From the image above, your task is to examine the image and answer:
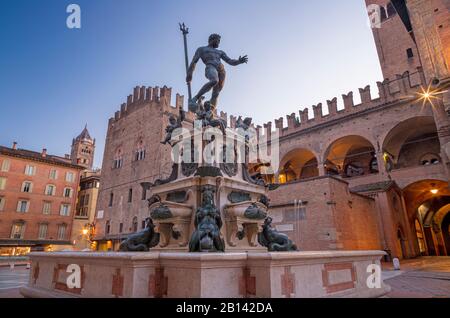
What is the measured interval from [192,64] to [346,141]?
21.4 metres

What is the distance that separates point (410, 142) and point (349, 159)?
20.0 feet

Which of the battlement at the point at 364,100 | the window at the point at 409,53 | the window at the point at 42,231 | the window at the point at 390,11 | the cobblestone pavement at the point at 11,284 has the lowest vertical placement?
the cobblestone pavement at the point at 11,284

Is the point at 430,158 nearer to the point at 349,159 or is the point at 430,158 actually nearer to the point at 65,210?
the point at 349,159

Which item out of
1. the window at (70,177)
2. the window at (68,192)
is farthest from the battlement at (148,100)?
the window at (68,192)

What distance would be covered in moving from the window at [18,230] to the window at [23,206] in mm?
1562

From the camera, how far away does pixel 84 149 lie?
74812 millimetres

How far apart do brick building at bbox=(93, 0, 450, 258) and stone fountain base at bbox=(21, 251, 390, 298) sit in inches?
204

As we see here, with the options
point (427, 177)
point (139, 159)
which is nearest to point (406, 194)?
point (427, 177)

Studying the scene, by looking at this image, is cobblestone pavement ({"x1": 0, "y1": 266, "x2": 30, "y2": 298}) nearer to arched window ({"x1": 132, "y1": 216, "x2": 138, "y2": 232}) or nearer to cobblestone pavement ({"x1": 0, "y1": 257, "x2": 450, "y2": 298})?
cobblestone pavement ({"x1": 0, "y1": 257, "x2": 450, "y2": 298})

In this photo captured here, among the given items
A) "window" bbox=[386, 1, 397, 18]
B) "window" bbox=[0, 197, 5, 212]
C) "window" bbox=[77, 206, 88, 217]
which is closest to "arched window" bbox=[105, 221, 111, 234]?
"window" bbox=[0, 197, 5, 212]

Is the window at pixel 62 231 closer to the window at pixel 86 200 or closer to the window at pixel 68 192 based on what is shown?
the window at pixel 68 192

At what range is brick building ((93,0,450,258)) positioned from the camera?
15203 millimetres

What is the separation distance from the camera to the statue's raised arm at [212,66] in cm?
600

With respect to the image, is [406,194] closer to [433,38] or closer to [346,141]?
[346,141]
